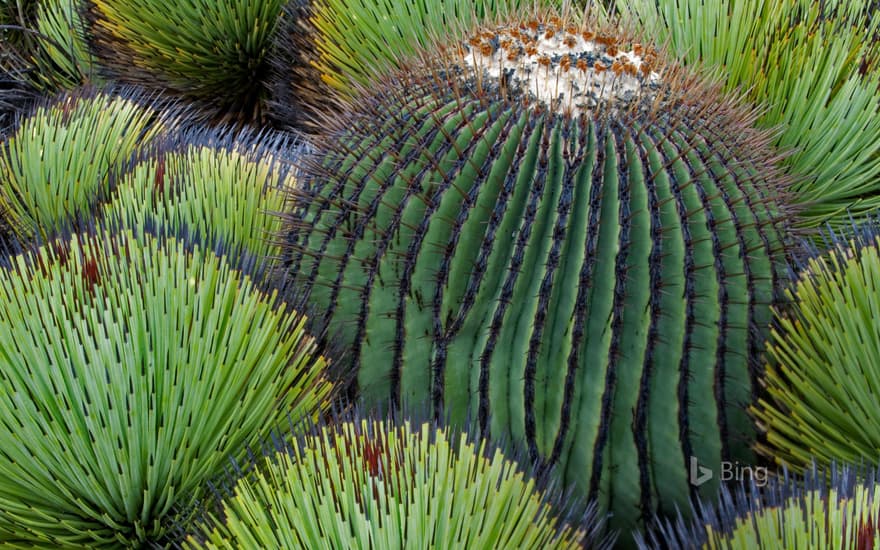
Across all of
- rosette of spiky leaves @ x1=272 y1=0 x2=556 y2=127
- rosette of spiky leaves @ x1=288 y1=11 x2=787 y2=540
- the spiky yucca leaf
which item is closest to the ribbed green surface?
rosette of spiky leaves @ x1=288 y1=11 x2=787 y2=540

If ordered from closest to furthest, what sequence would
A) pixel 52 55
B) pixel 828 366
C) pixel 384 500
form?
pixel 384 500 → pixel 828 366 → pixel 52 55

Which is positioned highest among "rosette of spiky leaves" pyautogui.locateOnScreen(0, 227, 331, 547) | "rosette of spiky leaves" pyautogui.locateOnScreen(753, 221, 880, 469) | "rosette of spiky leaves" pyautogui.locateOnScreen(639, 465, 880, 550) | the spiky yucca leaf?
the spiky yucca leaf

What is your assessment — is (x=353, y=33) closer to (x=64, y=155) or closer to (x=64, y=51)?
(x=64, y=155)

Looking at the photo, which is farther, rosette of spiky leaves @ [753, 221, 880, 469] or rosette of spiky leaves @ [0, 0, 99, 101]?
rosette of spiky leaves @ [0, 0, 99, 101]

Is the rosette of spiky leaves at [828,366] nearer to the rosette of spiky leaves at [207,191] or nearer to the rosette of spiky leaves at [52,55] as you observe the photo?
the rosette of spiky leaves at [207,191]

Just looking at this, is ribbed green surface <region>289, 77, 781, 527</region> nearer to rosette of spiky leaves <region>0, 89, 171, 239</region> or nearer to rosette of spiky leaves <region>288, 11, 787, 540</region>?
rosette of spiky leaves <region>288, 11, 787, 540</region>

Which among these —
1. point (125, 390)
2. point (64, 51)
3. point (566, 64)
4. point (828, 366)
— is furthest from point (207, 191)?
point (64, 51)

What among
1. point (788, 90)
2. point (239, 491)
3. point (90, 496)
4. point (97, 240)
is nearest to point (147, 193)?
point (97, 240)

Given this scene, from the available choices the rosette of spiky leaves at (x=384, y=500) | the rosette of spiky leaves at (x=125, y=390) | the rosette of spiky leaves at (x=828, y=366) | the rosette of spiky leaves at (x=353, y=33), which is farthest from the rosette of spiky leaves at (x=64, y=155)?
the rosette of spiky leaves at (x=828, y=366)
